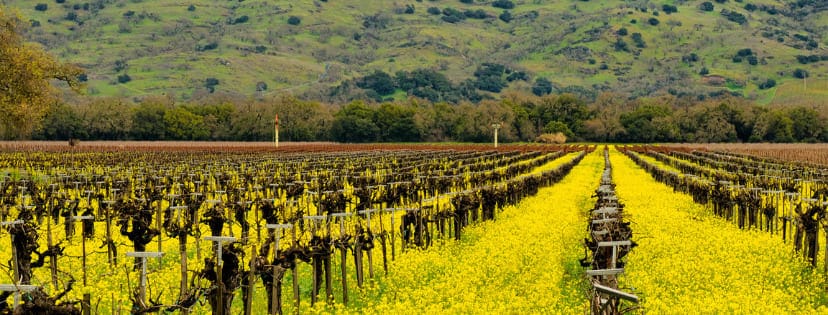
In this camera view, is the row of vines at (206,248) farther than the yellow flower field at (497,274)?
No

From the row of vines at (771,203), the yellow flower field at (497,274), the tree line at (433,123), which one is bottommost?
the yellow flower field at (497,274)

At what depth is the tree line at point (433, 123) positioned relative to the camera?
130375mm

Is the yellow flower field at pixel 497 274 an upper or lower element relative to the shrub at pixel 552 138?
lower

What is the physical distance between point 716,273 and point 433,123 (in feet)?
418

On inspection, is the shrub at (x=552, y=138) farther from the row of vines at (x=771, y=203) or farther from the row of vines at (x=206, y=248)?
the row of vines at (x=206, y=248)

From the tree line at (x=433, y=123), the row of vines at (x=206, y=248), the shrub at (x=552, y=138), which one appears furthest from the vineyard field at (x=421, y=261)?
the tree line at (x=433, y=123)

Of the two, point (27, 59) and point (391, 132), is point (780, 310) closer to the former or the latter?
point (27, 59)

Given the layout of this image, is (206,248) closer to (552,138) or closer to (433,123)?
(552,138)

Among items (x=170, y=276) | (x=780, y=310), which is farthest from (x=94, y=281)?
(x=780, y=310)

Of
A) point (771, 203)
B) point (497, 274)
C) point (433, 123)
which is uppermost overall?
point (433, 123)

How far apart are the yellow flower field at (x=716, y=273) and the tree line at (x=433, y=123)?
111 m

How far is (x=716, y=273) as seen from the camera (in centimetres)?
1777

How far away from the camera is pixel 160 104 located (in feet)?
487

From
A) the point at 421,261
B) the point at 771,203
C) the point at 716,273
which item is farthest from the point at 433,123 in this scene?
the point at 716,273
